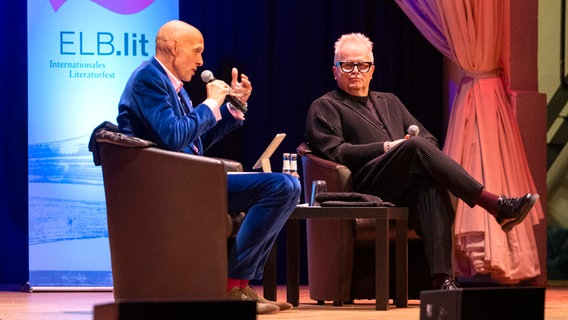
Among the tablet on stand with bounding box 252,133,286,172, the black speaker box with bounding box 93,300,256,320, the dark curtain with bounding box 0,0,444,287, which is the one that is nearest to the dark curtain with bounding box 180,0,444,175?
the dark curtain with bounding box 0,0,444,287

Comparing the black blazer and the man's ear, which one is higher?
the man's ear

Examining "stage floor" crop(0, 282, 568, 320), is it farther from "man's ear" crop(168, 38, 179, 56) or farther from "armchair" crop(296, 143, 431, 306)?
"man's ear" crop(168, 38, 179, 56)

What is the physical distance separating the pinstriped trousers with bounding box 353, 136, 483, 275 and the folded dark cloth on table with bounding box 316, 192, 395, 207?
0.15m

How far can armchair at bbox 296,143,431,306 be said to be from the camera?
15.2 feet

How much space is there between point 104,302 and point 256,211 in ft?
3.84

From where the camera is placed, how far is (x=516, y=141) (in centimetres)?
575

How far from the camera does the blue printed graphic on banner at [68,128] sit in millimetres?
5520

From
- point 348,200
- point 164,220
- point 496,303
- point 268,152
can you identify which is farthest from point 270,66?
point 496,303

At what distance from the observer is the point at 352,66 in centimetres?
496

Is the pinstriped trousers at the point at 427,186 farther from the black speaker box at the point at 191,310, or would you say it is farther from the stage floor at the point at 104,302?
the black speaker box at the point at 191,310

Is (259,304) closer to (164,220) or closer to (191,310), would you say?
(164,220)

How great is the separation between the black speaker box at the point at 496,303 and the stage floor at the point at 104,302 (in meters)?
1.53
